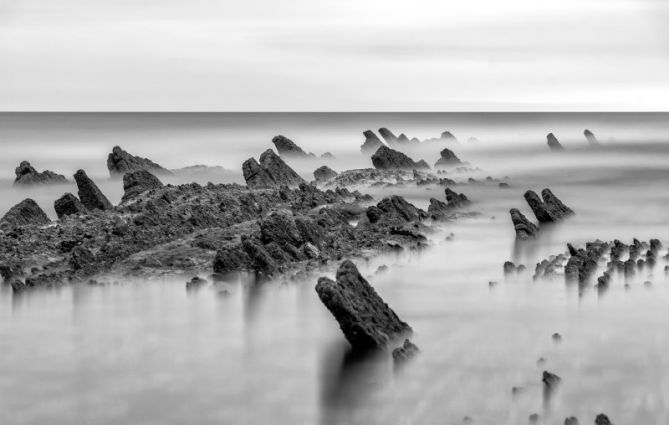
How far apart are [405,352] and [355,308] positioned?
Answer: 121cm

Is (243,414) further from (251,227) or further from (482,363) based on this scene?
(251,227)

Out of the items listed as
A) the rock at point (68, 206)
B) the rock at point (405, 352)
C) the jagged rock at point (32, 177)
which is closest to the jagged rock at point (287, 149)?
the jagged rock at point (32, 177)

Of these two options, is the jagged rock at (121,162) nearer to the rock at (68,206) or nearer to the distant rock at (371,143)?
the rock at (68,206)

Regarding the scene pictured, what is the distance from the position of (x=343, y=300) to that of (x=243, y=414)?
311 cm

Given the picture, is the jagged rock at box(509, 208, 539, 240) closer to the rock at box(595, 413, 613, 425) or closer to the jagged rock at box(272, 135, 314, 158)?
the rock at box(595, 413, 613, 425)

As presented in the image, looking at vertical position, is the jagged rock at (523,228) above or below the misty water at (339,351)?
above

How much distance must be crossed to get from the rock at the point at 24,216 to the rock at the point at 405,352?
1461 cm

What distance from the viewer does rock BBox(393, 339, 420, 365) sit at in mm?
16125

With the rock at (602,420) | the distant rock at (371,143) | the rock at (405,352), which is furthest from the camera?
the distant rock at (371,143)

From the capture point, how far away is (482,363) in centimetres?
1605

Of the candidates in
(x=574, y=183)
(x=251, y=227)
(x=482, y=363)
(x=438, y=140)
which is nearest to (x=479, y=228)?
(x=251, y=227)

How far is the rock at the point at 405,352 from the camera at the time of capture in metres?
16.1

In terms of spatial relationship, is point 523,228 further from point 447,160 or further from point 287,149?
point 287,149

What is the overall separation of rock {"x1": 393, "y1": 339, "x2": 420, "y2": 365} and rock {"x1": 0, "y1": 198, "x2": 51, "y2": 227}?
14.6 metres
